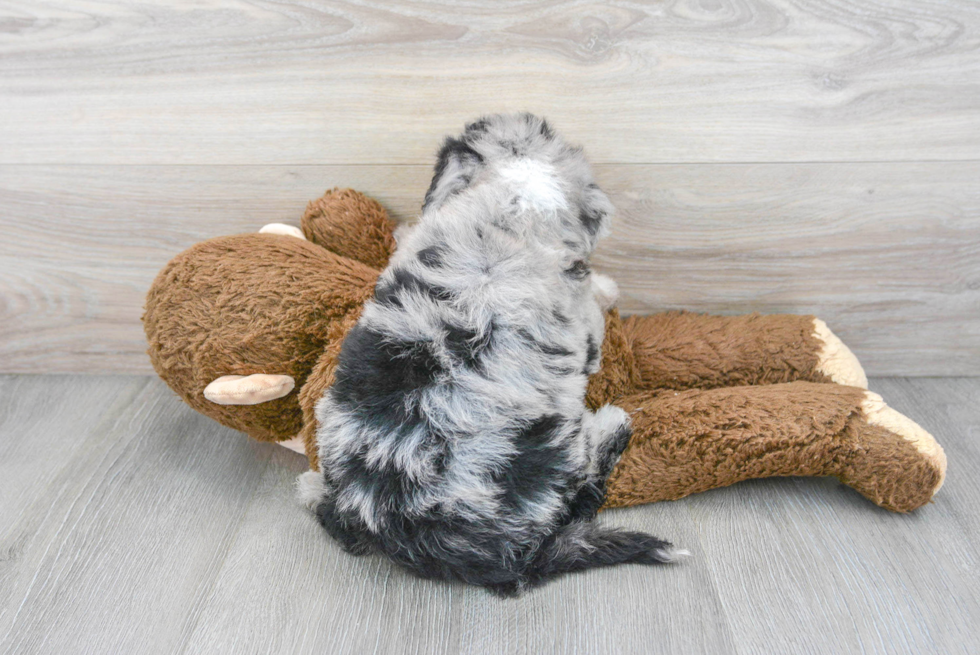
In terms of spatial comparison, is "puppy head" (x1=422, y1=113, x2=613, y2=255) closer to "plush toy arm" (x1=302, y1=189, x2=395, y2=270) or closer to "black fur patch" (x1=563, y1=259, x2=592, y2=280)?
"black fur patch" (x1=563, y1=259, x2=592, y2=280)

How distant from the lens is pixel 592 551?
33.4 inches

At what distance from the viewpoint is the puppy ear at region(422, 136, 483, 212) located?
0.87 meters

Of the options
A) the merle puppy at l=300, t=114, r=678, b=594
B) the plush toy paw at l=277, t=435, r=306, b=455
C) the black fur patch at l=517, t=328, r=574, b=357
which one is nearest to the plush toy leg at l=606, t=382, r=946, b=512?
the merle puppy at l=300, t=114, r=678, b=594

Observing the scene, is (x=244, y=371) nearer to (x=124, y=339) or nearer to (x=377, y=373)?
(x=377, y=373)

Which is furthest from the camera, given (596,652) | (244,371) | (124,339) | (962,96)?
(124,339)

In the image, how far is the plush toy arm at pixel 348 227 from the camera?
1036 mm

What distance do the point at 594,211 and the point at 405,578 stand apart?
0.53 meters

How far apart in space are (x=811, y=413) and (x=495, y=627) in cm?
51

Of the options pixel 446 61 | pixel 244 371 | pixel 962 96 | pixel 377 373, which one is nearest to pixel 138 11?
pixel 446 61

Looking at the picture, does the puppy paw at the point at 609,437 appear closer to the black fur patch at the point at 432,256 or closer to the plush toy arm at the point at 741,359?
the plush toy arm at the point at 741,359

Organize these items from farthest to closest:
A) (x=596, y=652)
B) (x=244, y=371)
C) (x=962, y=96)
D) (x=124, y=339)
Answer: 1. (x=124, y=339)
2. (x=962, y=96)
3. (x=244, y=371)
4. (x=596, y=652)

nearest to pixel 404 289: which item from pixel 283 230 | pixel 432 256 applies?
pixel 432 256

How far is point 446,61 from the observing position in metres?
1.01

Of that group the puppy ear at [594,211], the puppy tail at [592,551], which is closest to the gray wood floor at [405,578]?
the puppy tail at [592,551]
